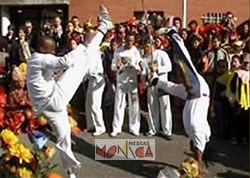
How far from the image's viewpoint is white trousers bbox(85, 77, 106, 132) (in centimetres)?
1198

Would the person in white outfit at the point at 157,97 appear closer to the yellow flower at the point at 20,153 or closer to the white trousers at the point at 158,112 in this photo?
the white trousers at the point at 158,112

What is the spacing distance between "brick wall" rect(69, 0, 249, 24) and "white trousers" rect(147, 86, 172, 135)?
696 cm

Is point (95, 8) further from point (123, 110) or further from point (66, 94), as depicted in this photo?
point (66, 94)

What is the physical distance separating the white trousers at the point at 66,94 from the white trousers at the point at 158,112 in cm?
284

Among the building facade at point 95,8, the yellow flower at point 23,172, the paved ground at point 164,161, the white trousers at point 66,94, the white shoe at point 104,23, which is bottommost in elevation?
the paved ground at point 164,161

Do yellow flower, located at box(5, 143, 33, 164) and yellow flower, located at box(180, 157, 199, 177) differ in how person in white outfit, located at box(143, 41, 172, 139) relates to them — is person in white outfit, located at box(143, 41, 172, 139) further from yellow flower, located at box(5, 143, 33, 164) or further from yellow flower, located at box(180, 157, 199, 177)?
yellow flower, located at box(5, 143, 33, 164)

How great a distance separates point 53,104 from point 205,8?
36.0ft

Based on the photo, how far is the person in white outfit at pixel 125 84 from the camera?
11766mm

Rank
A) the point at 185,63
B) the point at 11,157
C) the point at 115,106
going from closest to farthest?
the point at 11,157, the point at 185,63, the point at 115,106

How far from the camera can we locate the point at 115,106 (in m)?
12.0

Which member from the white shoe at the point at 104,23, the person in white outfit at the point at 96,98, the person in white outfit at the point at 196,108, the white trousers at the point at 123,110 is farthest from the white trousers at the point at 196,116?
the person in white outfit at the point at 96,98

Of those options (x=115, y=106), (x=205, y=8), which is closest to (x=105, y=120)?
(x=115, y=106)

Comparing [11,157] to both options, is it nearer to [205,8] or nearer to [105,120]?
[105,120]

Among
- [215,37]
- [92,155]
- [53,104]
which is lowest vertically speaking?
[92,155]
